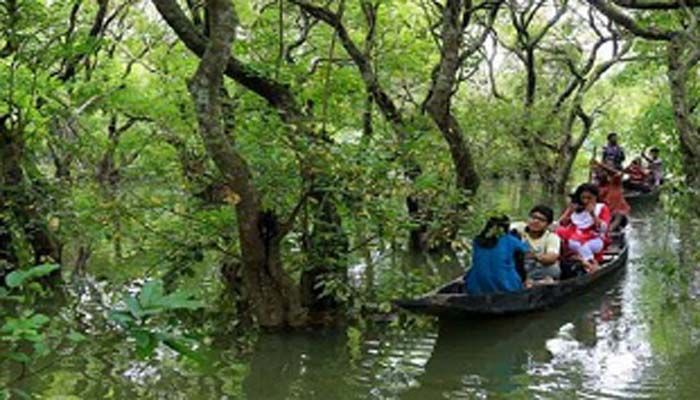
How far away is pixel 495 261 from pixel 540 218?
145 cm

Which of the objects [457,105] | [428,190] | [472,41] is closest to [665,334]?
[428,190]

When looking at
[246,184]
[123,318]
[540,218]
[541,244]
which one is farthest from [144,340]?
[541,244]

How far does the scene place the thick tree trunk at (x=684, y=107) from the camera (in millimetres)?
8750

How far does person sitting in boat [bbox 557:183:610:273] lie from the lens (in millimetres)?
10844

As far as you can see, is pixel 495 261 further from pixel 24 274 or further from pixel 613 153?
pixel 613 153

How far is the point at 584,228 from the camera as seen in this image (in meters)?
11.0

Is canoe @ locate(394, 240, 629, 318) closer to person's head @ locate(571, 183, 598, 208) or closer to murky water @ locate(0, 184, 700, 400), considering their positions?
murky water @ locate(0, 184, 700, 400)

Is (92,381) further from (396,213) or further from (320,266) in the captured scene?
(396,213)

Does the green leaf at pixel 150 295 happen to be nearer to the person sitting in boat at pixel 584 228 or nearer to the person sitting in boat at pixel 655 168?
the person sitting in boat at pixel 584 228

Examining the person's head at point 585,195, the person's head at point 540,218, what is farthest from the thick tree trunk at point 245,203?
the person's head at point 585,195

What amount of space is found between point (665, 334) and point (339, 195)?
363 cm

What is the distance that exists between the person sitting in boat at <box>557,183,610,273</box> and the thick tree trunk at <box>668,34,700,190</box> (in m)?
1.73

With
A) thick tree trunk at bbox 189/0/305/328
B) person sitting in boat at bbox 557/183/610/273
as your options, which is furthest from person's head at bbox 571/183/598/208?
thick tree trunk at bbox 189/0/305/328

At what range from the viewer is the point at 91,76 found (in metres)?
14.6
